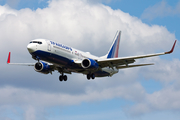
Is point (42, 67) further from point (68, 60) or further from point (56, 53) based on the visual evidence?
point (56, 53)

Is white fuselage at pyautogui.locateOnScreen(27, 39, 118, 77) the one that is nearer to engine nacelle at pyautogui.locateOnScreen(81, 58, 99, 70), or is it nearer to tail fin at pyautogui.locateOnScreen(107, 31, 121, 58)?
engine nacelle at pyautogui.locateOnScreen(81, 58, 99, 70)

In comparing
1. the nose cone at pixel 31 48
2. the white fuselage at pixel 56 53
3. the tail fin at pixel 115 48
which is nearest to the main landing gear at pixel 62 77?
the white fuselage at pixel 56 53

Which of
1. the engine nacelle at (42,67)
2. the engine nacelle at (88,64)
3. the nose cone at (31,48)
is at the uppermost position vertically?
the engine nacelle at (42,67)

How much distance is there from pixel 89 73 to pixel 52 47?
33.5ft

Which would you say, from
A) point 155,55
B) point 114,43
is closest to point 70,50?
point 155,55

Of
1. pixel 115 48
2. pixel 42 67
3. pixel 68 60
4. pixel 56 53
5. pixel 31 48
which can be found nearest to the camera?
pixel 31 48

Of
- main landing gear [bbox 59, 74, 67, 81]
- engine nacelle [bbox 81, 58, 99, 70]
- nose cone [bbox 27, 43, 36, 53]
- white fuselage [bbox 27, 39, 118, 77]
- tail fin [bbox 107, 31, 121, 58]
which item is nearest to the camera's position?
nose cone [bbox 27, 43, 36, 53]

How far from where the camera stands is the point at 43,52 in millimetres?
47188

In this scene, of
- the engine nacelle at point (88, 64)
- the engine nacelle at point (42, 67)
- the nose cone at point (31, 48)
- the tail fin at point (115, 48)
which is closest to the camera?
the nose cone at point (31, 48)

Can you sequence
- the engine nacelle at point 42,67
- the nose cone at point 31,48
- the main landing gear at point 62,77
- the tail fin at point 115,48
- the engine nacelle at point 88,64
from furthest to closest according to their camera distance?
the tail fin at point 115,48 < the main landing gear at point 62,77 < the engine nacelle at point 42,67 < the engine nacelle at point 88,64 < the nose cone at point 31,48

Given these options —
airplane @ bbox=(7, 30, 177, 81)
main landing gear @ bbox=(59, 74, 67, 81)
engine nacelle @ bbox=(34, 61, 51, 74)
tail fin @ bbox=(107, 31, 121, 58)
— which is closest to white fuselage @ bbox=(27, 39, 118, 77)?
airplane @ bbox=(7, 30, 177, 81)

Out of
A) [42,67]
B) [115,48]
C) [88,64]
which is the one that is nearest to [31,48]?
[42,67]

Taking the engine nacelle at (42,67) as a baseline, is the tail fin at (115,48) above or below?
above

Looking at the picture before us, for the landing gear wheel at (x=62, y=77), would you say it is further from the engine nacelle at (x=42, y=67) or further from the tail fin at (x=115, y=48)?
the tail fin at (x=115, y=48)
